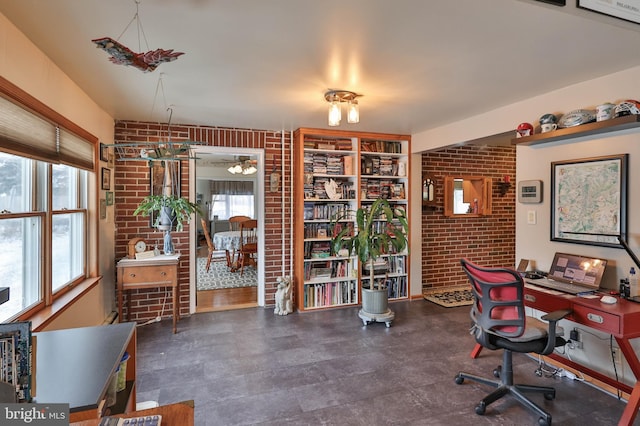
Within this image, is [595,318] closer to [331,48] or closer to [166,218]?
[331,48]

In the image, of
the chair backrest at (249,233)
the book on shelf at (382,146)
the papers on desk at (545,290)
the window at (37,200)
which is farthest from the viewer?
the chair backrest at (249,233)

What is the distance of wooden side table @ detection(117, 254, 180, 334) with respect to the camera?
3.32m

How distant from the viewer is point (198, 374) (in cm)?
262

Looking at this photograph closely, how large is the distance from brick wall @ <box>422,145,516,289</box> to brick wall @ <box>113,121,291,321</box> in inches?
87.3

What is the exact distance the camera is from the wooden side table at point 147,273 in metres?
3.32

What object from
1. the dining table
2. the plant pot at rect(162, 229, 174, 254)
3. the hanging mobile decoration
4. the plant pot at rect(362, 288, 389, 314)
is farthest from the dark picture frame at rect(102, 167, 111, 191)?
the dining table

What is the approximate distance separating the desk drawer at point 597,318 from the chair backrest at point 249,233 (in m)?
4.91

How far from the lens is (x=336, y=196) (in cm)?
434

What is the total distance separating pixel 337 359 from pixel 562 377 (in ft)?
5.83

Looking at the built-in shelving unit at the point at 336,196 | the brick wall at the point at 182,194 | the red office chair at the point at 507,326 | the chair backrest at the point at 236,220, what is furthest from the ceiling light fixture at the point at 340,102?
the chair backrest at the point at 236,220

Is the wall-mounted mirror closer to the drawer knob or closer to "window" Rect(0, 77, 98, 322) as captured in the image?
the drawer knob

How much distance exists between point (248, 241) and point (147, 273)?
3.00 meters

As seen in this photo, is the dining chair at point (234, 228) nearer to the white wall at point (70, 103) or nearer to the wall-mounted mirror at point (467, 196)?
the white wall at point (70, 103)

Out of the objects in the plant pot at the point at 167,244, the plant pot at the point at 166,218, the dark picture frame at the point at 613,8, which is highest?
the dark picture frame at the point at 613,8
